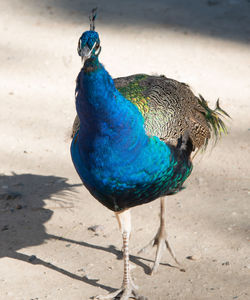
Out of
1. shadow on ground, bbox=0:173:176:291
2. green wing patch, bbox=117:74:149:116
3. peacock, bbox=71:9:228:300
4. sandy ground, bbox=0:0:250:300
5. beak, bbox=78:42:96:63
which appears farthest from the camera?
shadow on ground, bbox=0:173:176:291

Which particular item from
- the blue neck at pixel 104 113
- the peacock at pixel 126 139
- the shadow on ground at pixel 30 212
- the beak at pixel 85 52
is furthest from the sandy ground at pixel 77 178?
the beak at pixel 85 52

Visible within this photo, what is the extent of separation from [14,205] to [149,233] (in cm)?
103

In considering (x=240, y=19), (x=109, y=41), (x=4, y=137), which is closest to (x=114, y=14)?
(x=109, y=41)

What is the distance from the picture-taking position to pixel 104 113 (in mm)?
2578

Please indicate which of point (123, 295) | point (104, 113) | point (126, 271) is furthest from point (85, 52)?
point (123, 295)

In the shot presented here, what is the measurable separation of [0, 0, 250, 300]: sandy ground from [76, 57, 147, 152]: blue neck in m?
0.98

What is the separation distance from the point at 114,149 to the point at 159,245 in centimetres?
97

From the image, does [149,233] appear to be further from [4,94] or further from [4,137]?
[4,94]

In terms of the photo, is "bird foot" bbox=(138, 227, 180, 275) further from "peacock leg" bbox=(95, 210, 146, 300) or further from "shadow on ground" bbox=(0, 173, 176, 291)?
"peacock leg" bbox=(95, 210, 146, 300)

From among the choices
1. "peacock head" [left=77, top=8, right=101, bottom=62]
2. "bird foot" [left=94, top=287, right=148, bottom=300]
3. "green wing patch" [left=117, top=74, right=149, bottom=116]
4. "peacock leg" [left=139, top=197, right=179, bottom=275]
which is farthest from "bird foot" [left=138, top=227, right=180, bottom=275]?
"peacock head" [left=77, top=8, right=101, bottom=62]

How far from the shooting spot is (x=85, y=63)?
2.42m

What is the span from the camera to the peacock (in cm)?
253

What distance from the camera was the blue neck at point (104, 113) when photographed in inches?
97.7

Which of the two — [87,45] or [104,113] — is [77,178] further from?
[87,45]
